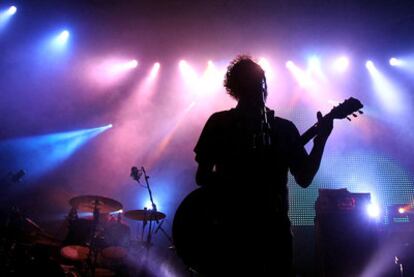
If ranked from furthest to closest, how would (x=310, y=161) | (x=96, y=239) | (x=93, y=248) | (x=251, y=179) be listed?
1. (x=96, y=239)
2. (x=93, y=248)
3. (x=310, y=161)
4. (x=251, y=179)

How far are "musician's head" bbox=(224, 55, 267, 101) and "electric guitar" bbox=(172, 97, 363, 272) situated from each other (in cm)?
47

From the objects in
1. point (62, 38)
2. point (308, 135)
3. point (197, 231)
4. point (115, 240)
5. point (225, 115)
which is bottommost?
point (115, 240)

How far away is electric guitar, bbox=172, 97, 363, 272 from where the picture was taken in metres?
1.92

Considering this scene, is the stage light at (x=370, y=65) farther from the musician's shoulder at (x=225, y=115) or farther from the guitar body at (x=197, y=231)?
the guitar body at (x=197, y=231)

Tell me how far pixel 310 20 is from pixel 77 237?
8757 mm

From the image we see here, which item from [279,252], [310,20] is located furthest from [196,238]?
[310,20]

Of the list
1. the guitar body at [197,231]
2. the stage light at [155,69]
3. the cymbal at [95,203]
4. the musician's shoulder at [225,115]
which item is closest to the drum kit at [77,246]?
the cymbal at [95,203]

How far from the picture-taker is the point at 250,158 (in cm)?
196

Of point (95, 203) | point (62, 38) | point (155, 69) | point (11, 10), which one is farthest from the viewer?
point (155, 69)

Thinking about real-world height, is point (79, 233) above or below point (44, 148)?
below

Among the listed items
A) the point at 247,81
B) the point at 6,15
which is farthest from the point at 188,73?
the point at 247,81

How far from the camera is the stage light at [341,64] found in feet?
37.9

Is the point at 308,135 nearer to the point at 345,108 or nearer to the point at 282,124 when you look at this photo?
the point at 282,124

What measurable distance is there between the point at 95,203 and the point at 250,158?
6.09 meters
